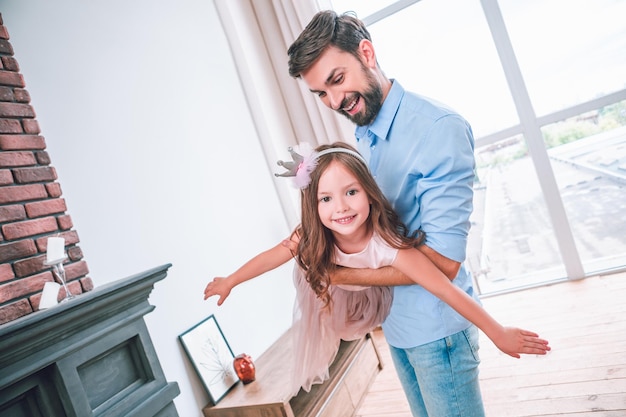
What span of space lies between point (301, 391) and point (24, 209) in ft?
5.11

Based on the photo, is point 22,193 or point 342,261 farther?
point 22,193

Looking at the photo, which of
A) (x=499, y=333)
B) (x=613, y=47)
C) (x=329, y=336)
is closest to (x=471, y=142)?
(x=499, y=333)

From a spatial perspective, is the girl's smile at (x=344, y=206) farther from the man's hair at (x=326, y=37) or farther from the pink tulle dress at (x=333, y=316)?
the man's hair at (x=326, y=37)

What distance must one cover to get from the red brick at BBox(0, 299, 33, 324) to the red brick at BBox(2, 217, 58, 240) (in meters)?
0.23

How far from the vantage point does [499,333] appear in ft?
4.13

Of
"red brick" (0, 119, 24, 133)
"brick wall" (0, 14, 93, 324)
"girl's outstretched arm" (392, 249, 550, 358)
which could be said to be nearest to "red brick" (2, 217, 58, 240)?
"brick wall" (0, 14, 93, 324)

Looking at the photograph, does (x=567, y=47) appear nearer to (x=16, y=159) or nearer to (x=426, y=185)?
(x=426, y=185)

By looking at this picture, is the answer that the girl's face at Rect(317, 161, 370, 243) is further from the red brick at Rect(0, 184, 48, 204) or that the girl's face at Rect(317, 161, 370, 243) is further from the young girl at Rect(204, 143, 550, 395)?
the red brick at Rect(0, 184, 48, 204)

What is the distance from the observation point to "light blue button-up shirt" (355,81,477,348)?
4.00 ft

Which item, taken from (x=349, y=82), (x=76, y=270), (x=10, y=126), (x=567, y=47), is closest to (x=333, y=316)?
(x=349, y=82)

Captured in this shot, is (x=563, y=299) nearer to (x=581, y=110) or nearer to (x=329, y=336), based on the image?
(x=581, y=110)

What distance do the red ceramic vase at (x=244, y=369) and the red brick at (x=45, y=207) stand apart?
1.12 m

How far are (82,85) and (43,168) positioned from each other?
0.49 meters

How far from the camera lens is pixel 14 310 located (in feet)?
5.11
